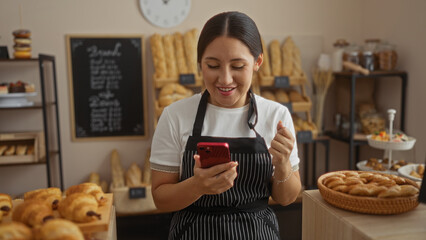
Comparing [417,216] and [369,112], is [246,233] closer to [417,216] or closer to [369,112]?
[417,216]

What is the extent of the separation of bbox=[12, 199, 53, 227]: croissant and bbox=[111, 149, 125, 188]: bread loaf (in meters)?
2.17

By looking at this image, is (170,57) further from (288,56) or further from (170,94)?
(288,56)

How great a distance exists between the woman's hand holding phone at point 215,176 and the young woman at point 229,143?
0.25 ft

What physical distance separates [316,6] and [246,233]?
276 centimetres

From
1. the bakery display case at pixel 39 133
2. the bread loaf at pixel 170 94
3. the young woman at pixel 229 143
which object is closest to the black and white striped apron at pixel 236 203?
the young woman at pixel 229 143

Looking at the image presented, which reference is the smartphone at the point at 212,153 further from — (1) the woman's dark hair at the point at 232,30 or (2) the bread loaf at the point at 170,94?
(2) the bread loaf at the point at 170,94

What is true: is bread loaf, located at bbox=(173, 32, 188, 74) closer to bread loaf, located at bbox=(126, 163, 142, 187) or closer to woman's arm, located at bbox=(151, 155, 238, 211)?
bread loaf, located at bbox=(126, 163, 142, 187)

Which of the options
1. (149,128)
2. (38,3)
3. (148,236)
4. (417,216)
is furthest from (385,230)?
(38,3)

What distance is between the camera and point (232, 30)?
1237 mm

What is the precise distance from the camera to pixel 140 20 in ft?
10.6

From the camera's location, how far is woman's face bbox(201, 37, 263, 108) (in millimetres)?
1226

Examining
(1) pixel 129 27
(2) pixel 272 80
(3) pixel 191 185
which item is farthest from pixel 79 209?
(1) pixel 129 27

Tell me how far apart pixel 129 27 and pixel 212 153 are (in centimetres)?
247

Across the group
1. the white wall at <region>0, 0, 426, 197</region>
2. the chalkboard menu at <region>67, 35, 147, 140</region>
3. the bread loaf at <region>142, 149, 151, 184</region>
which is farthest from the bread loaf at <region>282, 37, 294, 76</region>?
the bread loaf at <region>142, 149, 151, 184</region>
